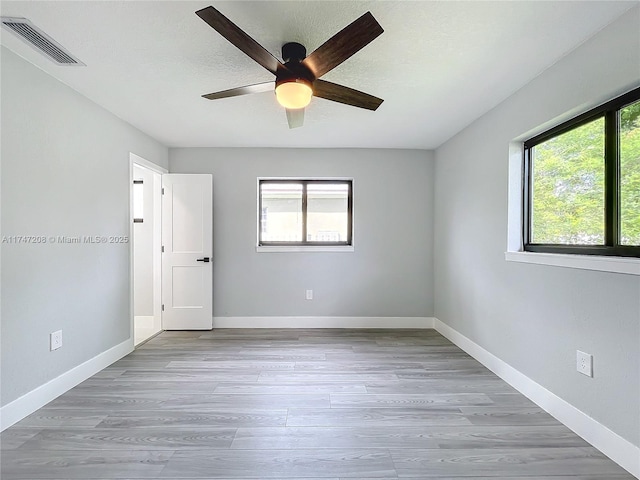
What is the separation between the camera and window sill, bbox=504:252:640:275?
1622 millimetres

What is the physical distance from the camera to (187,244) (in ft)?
13.3

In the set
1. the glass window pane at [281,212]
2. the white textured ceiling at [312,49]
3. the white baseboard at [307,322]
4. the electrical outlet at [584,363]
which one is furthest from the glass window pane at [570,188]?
the glass window pane at [281,212]

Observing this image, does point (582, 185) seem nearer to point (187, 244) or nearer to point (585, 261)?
point (585, 261)

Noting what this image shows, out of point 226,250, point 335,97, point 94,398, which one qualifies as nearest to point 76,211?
point 94,398

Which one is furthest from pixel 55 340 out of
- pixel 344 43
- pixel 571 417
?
pixel 571 417

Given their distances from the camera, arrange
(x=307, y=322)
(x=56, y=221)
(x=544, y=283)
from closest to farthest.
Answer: (x=544, y=283), (x=56, y=221), (x=307, y=322)

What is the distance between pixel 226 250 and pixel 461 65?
3254 millimetres

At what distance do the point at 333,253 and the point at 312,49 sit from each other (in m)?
2.63

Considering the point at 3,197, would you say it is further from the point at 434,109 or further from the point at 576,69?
the point at 576,69

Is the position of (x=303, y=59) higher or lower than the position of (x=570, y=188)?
higher

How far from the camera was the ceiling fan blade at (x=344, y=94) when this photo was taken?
6.53 ft

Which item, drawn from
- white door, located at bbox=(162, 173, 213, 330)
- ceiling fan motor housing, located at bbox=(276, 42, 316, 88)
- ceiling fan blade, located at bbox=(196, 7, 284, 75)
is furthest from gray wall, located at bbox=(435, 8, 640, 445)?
white door, located at bbox=(162, 173, 213, 330)

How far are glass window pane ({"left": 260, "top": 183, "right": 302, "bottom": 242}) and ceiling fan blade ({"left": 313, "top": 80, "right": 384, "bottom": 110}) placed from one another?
222 centimetres

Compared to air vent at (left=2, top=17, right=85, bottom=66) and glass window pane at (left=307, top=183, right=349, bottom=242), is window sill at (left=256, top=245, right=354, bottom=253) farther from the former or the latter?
air vent at (left=2, top=17, right=85, bottom=66)
